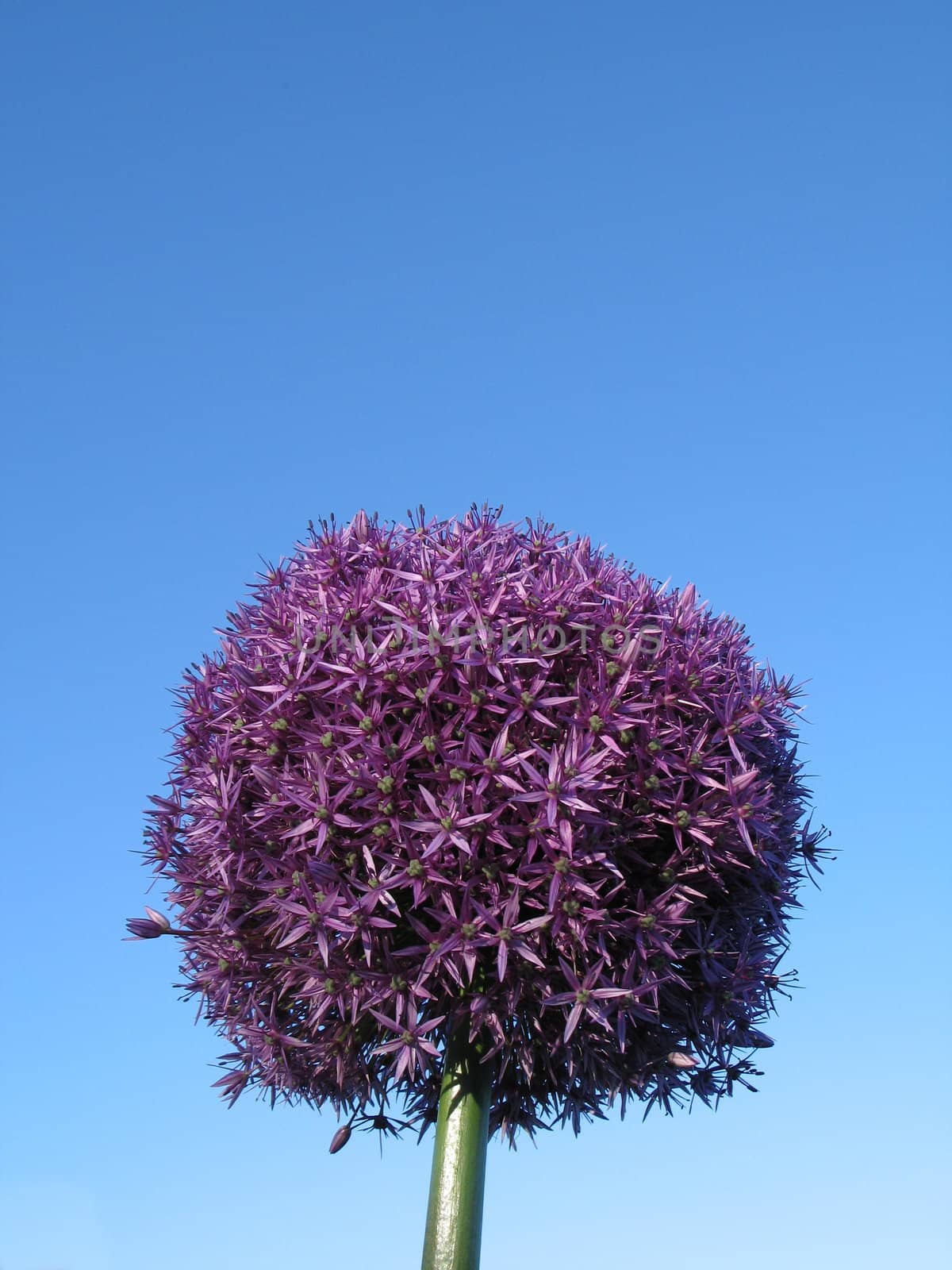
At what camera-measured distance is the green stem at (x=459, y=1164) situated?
6.98 metres

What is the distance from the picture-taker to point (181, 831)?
26.2 feet

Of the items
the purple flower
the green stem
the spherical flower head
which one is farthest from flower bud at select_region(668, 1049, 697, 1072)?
the purple flower

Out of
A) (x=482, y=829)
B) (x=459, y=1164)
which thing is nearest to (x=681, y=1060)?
(x=459, y=1164)

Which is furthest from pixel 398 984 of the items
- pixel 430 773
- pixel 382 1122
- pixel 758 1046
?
pixel 758 1046

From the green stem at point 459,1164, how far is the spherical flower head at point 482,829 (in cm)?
16

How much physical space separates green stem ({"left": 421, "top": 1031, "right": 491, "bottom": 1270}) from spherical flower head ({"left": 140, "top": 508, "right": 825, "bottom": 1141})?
16cm

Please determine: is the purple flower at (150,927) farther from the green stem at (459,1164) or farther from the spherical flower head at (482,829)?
the green stem at (459,1164)

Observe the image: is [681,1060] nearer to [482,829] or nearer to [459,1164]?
[459,1164]

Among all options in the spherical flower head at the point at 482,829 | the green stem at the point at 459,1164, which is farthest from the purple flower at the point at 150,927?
the green stem at the point at 459,1164

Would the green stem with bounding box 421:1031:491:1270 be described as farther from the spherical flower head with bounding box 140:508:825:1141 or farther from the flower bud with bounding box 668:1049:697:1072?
the flower bud with bounding box 668:1049:697:1072

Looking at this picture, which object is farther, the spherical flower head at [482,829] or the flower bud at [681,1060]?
the flower bud at [681,1060]

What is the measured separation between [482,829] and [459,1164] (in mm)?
2127

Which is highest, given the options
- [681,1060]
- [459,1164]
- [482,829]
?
[482,829]

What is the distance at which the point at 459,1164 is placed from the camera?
713cm
